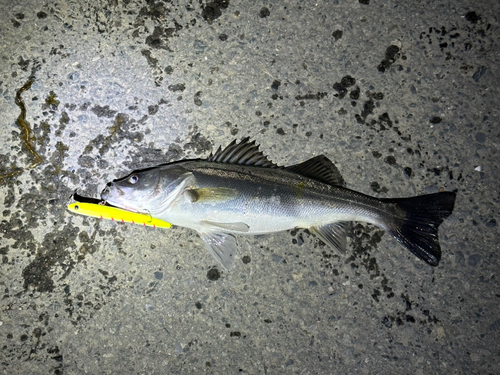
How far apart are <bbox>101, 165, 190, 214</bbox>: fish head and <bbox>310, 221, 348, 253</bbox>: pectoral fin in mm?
1321

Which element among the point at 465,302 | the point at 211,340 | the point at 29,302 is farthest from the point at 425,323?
the point at 29,302

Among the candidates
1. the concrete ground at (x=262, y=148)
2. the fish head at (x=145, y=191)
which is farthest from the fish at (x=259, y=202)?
the concrete ground at (x=262, y=148)

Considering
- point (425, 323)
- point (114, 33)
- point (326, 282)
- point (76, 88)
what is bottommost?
point (425, 323)

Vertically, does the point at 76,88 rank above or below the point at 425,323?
above

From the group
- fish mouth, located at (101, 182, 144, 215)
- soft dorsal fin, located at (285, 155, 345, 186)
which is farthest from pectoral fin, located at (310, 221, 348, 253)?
fish mouth, located at (101, 182, 144, 215)

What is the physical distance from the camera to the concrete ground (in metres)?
3.27

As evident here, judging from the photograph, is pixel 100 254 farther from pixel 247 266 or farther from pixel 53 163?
pixel 247 266

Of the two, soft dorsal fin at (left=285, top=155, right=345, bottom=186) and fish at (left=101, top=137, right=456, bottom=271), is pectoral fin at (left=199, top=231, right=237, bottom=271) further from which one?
soft dorsal fin at (left=285, top=155, right=345, bottom=186)

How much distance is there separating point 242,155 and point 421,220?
177cm

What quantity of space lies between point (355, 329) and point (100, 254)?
2.56m

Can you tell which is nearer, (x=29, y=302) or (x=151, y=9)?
(x=29, y=302)

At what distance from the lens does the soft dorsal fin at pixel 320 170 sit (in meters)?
3.25

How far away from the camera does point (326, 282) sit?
3414 millimetres

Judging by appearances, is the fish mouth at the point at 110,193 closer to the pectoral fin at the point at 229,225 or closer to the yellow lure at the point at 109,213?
the yellow lure at the point at 109,213
